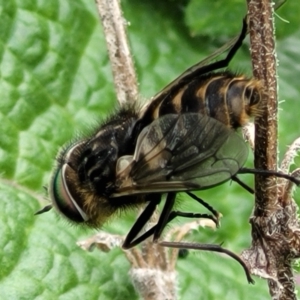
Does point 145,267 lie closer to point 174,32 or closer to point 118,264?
Answer: point 118,264

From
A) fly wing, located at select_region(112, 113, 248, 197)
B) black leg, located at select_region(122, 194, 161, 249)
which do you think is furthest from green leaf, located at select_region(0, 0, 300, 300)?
fly wing, located at select_region(112, 113, 248, 197)

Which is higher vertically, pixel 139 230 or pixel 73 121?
pixel 73 121

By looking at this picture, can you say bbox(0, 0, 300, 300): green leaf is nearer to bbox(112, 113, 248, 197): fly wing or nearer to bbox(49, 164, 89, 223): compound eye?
bbox(49, 164, 89, 223): compound eye

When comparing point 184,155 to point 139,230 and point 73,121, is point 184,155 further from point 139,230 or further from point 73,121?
point 73,121

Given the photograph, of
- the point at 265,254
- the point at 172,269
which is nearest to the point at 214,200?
the point at 172,269

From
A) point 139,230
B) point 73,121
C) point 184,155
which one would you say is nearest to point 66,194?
point 139,230
